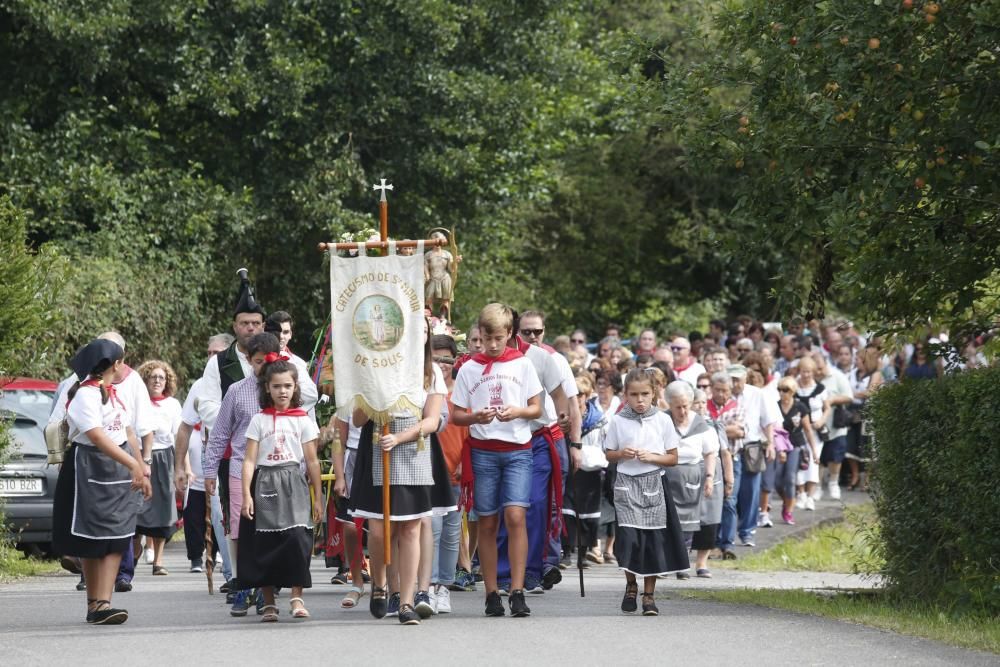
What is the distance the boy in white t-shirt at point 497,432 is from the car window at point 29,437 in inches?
243

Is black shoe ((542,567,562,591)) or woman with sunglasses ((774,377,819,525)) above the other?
woman with sunglasses ((774,377,819,525))

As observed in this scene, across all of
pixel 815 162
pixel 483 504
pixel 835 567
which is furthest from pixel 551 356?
pixel 835 567

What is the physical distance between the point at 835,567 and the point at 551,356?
18.1 ft

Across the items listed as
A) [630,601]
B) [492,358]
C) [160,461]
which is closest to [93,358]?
[492,358]

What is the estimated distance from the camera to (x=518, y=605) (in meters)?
10.5

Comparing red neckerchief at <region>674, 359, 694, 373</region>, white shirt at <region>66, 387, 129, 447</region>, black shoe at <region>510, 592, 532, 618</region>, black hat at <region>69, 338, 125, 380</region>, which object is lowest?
black shoe at <region>510, 592, 532, 618</region>

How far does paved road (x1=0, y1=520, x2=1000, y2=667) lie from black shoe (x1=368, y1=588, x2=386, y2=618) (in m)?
0.13

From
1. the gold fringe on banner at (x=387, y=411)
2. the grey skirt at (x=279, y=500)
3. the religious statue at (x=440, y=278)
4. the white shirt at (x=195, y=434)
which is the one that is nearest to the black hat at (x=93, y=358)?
the grey skirt at (x=279, y=500)

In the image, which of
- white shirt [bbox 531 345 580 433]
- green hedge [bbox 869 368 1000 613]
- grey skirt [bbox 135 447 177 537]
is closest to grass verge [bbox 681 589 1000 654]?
green hedge [bbox 869 368 1000 613]

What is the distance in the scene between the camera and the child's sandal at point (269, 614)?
1047cm

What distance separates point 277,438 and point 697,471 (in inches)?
198

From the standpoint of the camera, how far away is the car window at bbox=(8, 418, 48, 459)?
15.7m

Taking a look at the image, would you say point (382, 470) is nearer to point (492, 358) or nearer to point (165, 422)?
point (492, 358)

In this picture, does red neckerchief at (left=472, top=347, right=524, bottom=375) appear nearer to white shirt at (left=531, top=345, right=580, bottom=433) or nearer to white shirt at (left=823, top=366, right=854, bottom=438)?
white shirt at (left=531, top=345, right=580, bottom=433)
